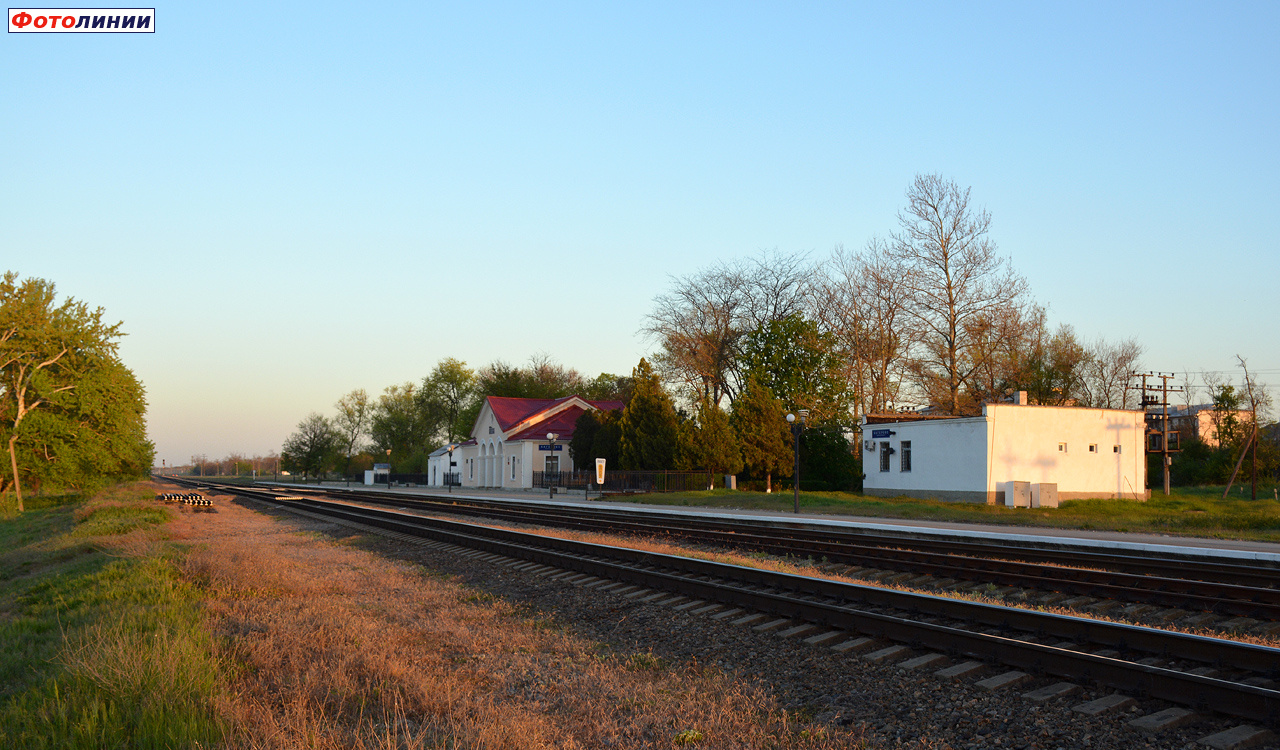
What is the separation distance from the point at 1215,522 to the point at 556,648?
77.6 feet

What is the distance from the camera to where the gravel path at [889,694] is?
17.0 ft

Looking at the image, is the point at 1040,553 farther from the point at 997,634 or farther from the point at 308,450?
the point at 308,450

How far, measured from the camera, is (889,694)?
246 inches

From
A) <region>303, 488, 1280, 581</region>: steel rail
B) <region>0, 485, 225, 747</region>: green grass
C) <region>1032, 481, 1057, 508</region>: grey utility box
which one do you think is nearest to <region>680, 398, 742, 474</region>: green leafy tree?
<region>1032, 481, 1057, 508</region>: grey utility box

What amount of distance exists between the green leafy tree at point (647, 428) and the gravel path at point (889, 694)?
119 ft

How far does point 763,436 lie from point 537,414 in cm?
2387

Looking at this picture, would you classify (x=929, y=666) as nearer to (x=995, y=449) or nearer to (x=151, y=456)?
(x=995, y=449)

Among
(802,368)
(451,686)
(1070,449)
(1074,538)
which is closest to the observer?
(451,686)

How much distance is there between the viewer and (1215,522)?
79.4 ft

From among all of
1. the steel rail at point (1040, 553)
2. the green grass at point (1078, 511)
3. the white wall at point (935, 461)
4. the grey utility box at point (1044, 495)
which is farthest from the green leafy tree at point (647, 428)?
the steel rail at point (1040, 553)

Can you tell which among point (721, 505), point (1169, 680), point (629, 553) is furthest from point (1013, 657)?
point (721, 505)

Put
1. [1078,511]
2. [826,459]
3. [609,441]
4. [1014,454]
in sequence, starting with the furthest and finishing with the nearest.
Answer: [826,459] → [609,441] → [1014,454] → [1078,511]

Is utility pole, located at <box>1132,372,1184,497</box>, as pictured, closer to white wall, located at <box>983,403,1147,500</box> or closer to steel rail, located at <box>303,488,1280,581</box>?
white wall, located at <box>983,403,1147,500</box>

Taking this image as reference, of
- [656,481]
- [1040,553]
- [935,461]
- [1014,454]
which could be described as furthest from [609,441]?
[1040,553]
